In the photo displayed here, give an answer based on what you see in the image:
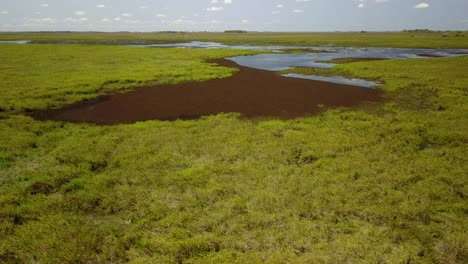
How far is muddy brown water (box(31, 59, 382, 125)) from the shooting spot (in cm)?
2155

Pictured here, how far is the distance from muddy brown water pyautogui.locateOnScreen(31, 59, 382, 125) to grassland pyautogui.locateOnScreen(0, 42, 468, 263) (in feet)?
6.76

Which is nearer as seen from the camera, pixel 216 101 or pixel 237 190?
pixel 237 190

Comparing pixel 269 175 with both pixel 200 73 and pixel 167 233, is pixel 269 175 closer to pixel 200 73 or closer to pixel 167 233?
pixel 167 233

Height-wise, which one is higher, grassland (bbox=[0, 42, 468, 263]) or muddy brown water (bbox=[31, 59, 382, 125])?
muddy brown water (bbox=[31, 59, 382, 125])

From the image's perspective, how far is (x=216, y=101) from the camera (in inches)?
993

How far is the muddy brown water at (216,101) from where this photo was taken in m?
21.5

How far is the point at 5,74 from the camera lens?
37.5 m

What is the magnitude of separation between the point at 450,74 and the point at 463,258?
121 feet

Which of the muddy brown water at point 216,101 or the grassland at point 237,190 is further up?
the muddy brown water at point 216,101

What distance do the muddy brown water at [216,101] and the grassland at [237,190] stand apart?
6.76 ft

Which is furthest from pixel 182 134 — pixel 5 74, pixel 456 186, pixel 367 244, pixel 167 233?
pixel 5 74

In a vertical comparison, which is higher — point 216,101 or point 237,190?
point 216,101

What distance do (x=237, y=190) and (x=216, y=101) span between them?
1469 cm

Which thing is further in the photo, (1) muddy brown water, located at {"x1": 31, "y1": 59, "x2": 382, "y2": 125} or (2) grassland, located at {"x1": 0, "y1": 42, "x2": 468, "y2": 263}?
(1) muddy brown water, located at {"x1": 31, "y1": 59, "x2": 382, "y2": 125}
